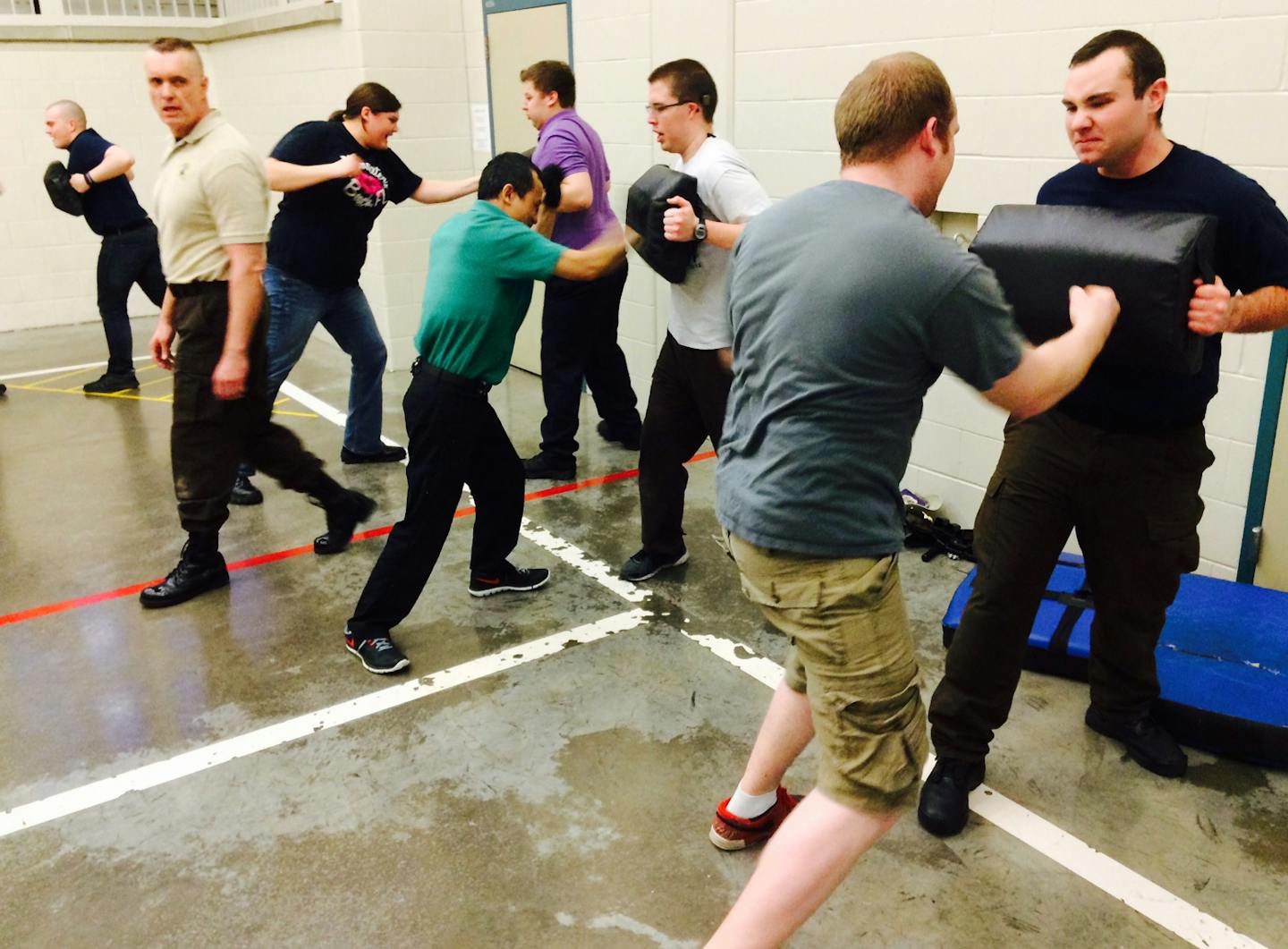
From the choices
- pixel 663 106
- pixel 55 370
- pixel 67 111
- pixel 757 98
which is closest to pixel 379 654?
pixel 663 106

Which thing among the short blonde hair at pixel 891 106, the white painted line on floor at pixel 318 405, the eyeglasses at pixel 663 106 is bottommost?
the white painted line on floor at pixel 318 405

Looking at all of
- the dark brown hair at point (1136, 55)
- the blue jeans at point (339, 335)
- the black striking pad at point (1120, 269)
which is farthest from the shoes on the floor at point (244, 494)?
the dark brown hair at point (1136, 55)

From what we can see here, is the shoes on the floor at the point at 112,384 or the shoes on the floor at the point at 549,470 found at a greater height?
the shoes on the floor at the point at 112,384

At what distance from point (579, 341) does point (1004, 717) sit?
314 centimetres

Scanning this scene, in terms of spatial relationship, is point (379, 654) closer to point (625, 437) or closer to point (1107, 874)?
point (1107, 874)

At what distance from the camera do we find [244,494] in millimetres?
5047

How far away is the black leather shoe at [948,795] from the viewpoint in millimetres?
2650

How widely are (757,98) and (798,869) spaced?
3.92 metres

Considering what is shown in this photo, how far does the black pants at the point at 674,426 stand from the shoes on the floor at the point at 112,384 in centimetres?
460

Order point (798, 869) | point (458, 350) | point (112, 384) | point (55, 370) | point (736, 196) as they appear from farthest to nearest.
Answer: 1. point (55, 370)
2. point (112, 384)
3. point (736, 196)
4. point (458, 350)
5. point (798, 869)

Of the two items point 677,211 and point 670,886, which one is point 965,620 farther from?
point 677,211

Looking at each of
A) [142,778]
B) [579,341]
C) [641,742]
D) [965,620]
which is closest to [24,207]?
[579,341]

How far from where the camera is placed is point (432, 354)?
3367 millimetres

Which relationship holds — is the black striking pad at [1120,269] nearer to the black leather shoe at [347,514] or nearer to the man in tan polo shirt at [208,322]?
the man in tan polo shirt at [208,322]
